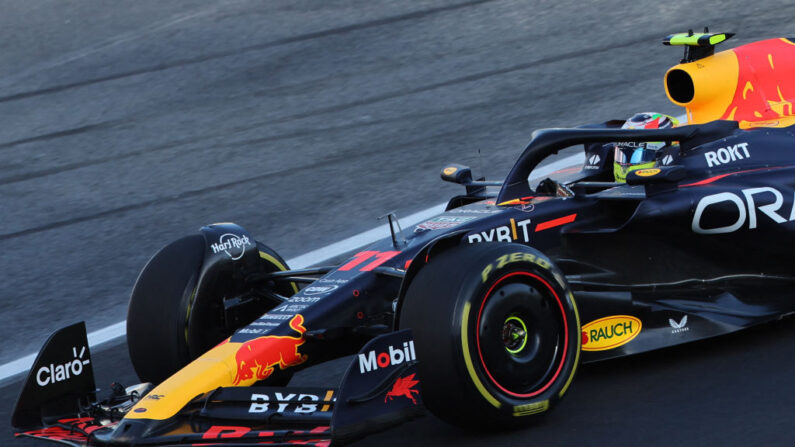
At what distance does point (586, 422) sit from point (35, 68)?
10177 mm

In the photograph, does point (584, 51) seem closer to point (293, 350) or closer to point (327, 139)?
point (327, 139)

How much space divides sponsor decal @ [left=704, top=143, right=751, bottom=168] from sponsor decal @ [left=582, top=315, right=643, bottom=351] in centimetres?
99

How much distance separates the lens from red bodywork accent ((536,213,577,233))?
18.4ft

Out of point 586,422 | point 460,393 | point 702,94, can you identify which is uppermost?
point 702,94

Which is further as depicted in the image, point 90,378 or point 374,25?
point 374,25

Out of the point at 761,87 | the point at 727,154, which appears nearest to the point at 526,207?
the point at 727,154

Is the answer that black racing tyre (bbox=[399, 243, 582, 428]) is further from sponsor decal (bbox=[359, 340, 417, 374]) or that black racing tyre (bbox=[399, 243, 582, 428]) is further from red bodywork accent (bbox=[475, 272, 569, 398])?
sponsor decal (bbox=[359, 340, 417, 374])

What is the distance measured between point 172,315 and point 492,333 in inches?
→ 66.5

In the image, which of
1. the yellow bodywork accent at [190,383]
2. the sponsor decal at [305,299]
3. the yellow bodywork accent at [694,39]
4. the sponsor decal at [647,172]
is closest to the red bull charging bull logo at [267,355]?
the yellow bodywork accent at [190,383]

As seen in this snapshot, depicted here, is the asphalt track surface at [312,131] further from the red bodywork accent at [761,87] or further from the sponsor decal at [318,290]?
the red bodywork accent at [761,87]

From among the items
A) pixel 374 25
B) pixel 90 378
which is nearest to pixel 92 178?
pixel 374 25

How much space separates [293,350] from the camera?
5086mm

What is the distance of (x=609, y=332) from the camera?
215 inches

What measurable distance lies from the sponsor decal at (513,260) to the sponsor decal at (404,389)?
494mm
